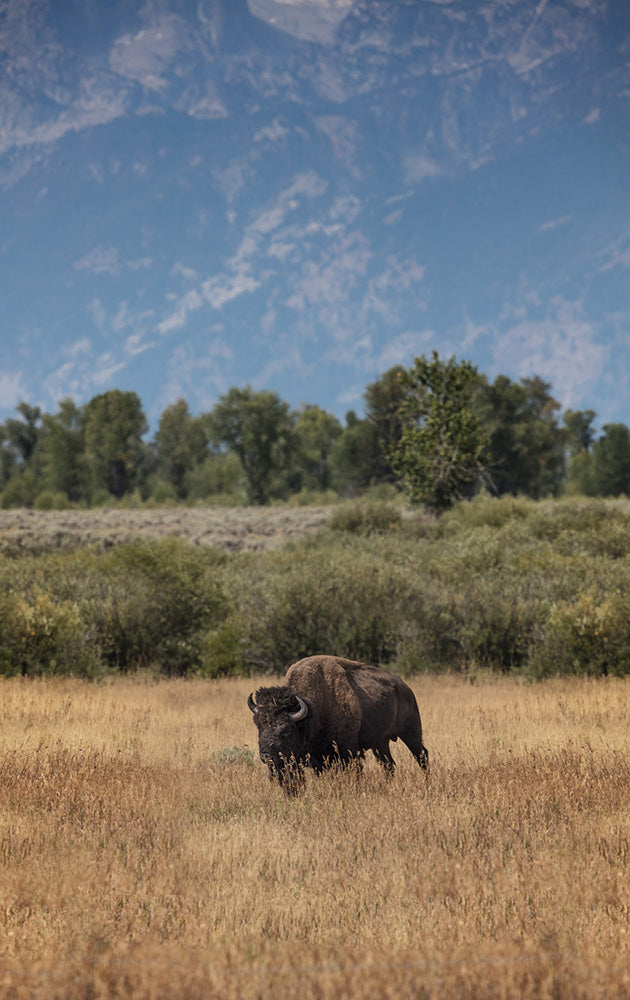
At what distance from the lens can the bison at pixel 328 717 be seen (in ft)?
25.3

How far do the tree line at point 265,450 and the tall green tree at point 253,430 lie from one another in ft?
0.39

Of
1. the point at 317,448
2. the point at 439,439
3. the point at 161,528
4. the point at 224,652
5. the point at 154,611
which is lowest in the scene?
the point at 224,652

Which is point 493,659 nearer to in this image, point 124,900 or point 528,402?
point 124,900

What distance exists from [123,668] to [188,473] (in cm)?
8324

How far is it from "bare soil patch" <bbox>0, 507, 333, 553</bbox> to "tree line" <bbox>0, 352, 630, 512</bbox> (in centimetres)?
1155

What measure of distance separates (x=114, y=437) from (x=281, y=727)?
86064mm

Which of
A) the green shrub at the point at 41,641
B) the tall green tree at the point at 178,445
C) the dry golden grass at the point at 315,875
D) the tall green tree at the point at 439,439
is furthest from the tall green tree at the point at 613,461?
the dry golden grass at the point at 315,875

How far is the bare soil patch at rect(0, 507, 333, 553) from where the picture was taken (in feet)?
125

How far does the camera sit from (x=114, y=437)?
9006 cm

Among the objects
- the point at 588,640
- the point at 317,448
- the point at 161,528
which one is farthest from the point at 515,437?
the point at 588,640

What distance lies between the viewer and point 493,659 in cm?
2000

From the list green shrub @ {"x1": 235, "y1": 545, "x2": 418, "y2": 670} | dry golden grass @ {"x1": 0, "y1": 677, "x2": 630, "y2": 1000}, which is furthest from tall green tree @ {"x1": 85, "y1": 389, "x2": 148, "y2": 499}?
dry golden grass @ {"x1": 0, "y1": 677, "x2": 630, "y2": 1000}

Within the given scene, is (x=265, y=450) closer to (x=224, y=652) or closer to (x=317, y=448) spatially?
(x=317, y=448)

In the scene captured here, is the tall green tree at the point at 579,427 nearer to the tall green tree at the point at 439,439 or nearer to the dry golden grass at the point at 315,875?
the tall green tree at the point at 439,439
